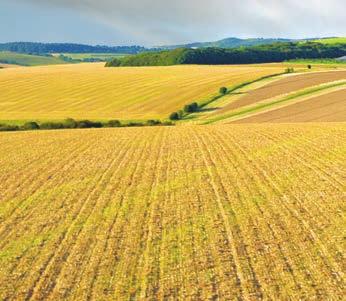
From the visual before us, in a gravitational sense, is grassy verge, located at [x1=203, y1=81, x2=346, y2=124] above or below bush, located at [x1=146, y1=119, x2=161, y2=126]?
above

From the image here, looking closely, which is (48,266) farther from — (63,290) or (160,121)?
(160,121)

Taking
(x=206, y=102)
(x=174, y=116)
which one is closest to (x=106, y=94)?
(x=206, y=102)

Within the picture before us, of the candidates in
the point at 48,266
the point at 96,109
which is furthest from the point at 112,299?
the point at 96,109

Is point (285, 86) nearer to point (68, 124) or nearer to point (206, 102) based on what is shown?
point (206, 102)

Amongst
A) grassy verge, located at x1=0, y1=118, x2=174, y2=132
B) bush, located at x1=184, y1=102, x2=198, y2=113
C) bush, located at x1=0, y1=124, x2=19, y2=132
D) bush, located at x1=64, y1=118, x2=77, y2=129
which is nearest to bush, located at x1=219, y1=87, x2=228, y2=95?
bush, located at x1=184, y1=102, x2=198, y2=113

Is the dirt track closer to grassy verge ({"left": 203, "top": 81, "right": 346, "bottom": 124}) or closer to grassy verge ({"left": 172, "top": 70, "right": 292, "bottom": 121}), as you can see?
grassy verge ({"left": 203, "top": 81, "right": 346, "bottom": 124})

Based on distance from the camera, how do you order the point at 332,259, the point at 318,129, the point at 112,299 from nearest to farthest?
the point at 112,299
the point at 332,259
the point at 318,129
